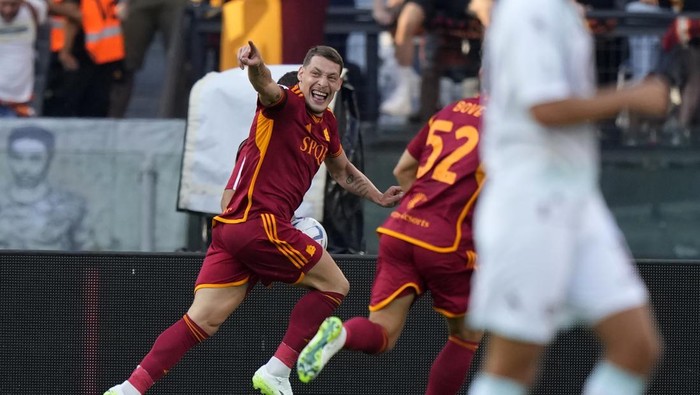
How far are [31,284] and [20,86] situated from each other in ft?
12.4

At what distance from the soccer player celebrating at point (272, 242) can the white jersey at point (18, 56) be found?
15.4 feet

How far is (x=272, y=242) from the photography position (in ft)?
23.3

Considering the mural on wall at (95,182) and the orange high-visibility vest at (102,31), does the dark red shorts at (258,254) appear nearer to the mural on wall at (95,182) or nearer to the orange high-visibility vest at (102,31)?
the mural on wall at (95,182)

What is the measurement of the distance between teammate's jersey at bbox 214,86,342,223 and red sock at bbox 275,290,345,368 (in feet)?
1.39

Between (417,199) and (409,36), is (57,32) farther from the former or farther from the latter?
(417,199)

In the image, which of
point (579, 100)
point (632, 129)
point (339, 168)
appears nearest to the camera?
point (579, 100)

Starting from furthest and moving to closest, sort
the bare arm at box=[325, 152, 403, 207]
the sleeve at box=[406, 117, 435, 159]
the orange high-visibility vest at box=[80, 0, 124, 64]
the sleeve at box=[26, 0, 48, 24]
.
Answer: the orange high-visibility vest at box=[80, 0, 124, 64] → the sleeve at box=[26, 0, 48, 24] → the bare arm at box=[325, 152, 403, 207] → the sleeve at box=[406, 117, 435, 159]

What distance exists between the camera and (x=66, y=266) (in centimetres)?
809

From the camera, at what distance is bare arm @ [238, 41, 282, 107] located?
6.51m

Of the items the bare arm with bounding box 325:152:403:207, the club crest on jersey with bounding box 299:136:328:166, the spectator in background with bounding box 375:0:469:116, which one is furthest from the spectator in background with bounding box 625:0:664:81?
the club crest on jersey with bounding box 299:136:328:166

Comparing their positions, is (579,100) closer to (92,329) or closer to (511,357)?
(511,357)

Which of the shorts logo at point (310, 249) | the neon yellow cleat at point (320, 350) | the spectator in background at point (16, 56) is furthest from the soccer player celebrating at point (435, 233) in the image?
the spectator in background at point (16, 56)

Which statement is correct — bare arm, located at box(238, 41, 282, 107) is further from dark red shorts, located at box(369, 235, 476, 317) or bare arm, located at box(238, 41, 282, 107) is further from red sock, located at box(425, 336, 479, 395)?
red sock, located at box(425, 336, 479, 395)

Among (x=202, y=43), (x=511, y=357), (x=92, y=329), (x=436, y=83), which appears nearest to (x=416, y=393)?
(x=92, y=329)
